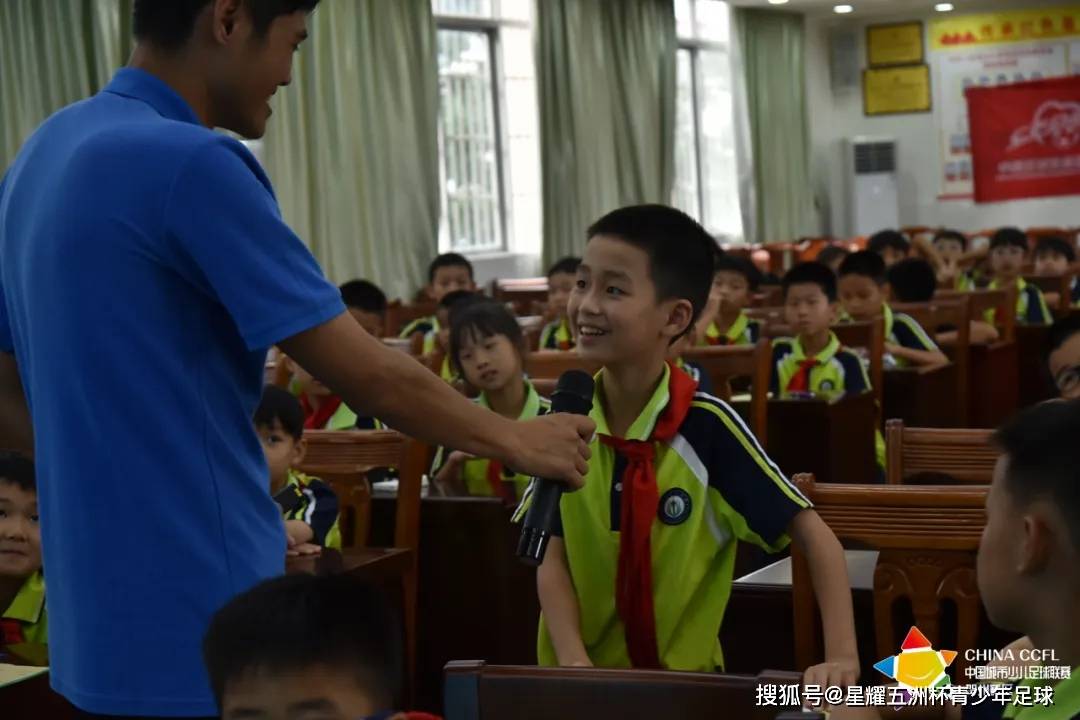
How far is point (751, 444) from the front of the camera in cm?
200

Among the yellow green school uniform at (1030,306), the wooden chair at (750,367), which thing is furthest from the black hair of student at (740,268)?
the wooden chair at (750,367)

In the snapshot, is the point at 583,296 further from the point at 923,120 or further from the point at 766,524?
the point at 923,120

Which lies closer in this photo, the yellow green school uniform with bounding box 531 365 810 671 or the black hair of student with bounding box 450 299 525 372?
the yellow green school uniform with bounding box 531 365 810 671

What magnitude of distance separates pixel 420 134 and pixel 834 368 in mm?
5253

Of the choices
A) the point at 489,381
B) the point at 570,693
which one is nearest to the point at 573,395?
the point at 570,693

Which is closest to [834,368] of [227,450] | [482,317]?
[482,317]

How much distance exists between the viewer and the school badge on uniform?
2.00 meters

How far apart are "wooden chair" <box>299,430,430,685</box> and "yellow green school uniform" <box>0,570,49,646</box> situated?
2.17 ft

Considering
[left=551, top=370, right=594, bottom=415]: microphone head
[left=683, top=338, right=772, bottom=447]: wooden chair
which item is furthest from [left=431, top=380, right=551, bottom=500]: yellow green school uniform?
[left=551, top=370, right=594, bottom=415]: microphone head

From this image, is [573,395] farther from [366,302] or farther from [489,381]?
[366,302]

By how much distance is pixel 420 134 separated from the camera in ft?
32.0

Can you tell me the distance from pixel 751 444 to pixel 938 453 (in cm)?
88

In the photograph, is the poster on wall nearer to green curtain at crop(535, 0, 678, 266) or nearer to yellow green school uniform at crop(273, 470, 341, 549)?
green curtain at crop(535, 0, 678, 266)

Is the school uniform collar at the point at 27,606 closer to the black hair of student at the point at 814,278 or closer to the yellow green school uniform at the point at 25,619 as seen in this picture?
the yellow green school uniform at the point at 25,619
